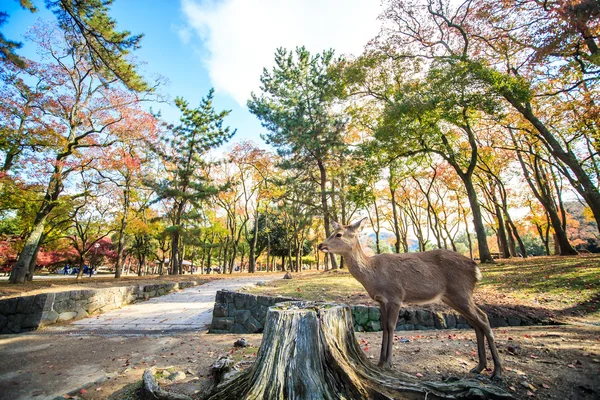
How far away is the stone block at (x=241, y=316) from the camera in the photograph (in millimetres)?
7172

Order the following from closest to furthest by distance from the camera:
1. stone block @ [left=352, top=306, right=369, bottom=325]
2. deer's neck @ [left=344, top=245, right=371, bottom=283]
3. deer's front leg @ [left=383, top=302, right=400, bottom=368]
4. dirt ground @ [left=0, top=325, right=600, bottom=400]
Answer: dirt ground @ [left=0, top=325, right=600, bottom=400]
deer's front leg @ [left=383, top=302, right=400, bottom=368]
deer's neck @ [left=344, top=245, right=371, bottom=283]
stone block @ [left=352, top=306, right=369, bottom=325]

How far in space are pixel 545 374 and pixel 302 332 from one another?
2.73 m

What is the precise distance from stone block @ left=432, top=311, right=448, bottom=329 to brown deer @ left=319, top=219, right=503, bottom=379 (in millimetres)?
3749

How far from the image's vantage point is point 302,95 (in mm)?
17359

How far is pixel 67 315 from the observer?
26.0ft

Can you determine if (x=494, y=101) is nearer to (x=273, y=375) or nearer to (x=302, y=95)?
(x=302, y=95)

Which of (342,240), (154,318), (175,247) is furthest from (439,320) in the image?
(175,247)

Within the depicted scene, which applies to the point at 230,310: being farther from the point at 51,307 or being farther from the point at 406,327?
the point at 51,307

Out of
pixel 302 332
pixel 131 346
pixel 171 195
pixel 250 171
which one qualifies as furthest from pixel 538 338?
pixel 250 171

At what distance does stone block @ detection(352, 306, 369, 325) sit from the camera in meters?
6.52

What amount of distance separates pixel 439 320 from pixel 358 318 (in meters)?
1.89

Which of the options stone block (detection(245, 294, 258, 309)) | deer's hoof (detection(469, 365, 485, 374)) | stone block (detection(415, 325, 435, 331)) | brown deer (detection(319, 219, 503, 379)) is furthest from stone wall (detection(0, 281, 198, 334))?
deer's hoof (detection(469, 365, 485, 374))

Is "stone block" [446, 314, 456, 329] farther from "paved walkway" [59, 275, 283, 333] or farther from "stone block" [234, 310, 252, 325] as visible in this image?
"paved walkway" [59, 275, 283, 333]

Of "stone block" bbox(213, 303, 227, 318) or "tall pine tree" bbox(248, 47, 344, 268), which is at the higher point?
"tall pine tree" bbox(248, 47, 344, 268)
